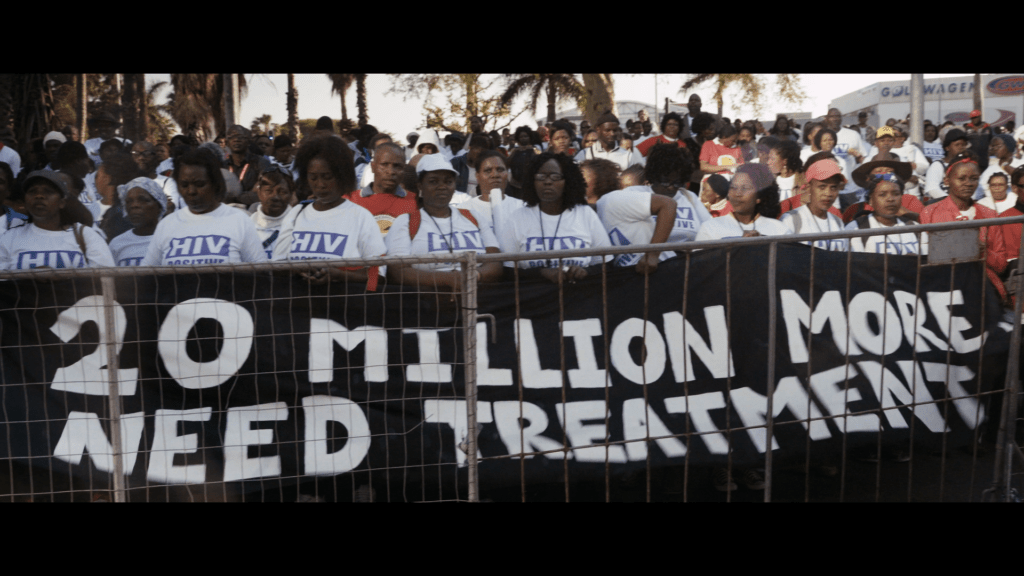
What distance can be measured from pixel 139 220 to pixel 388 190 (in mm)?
1698

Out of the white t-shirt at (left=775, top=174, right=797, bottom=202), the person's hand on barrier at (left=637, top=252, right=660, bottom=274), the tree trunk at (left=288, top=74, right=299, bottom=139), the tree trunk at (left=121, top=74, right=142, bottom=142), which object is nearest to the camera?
the person's hand on barrier at (left=637, top=252, right=660, bottom=274)

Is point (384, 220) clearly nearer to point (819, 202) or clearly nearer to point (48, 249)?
point (48, 249)

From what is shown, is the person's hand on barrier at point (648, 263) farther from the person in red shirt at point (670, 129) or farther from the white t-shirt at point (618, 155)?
the person in red shirt at point (670, 129)

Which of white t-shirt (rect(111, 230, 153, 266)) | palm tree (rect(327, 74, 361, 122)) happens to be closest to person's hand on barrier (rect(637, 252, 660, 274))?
white t-shirt (rect(111, 230, 153, 266))

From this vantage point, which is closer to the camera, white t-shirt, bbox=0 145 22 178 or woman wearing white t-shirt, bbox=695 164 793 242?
woman wearing white t-shirt, bbox=695 164 793 242

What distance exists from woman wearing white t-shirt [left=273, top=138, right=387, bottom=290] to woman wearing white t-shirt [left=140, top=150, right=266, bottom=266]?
0.21 meters

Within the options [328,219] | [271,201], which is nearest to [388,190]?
[271,201]

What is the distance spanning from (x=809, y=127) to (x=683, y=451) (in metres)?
9.56

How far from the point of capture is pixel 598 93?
27.7 metres

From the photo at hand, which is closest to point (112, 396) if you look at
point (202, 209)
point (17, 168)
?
point (202, 209)

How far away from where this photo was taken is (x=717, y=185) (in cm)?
769

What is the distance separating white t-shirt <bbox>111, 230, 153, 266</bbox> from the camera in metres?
5.16

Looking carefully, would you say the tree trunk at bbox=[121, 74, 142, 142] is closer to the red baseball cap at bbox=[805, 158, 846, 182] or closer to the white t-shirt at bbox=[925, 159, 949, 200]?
the white t-shirt at bbox=[925, 159, 949, 200]

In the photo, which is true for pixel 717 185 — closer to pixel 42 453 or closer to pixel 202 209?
pixel 202 209
